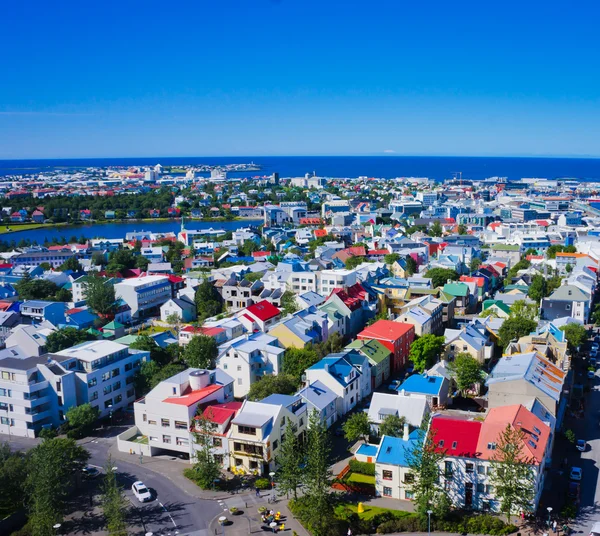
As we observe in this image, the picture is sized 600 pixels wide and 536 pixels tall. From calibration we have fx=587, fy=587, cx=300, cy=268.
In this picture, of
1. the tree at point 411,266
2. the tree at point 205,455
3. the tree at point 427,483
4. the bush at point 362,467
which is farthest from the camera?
the tree at point 411,266

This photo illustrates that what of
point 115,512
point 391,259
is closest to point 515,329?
point 115,512

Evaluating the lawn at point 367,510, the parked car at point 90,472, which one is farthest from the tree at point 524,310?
the parked car at point 90,472

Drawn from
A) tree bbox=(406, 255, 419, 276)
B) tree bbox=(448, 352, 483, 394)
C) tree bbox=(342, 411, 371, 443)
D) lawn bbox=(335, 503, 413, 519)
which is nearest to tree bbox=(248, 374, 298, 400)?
tree bbox=(342, 411, 371, 443)

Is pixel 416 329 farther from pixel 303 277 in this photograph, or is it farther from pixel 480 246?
pixel 480 246

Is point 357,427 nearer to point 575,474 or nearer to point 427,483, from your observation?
point 427,483

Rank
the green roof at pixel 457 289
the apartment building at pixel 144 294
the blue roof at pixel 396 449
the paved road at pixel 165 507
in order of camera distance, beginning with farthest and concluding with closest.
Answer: the apartment building at pixel 144 294 < the green roof at pixel 457 289 < the blue roof at pixel 396 449 < the paved road at pixel 165 507

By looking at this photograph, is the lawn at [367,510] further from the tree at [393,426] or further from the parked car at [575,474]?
the parked car at [575,474]
